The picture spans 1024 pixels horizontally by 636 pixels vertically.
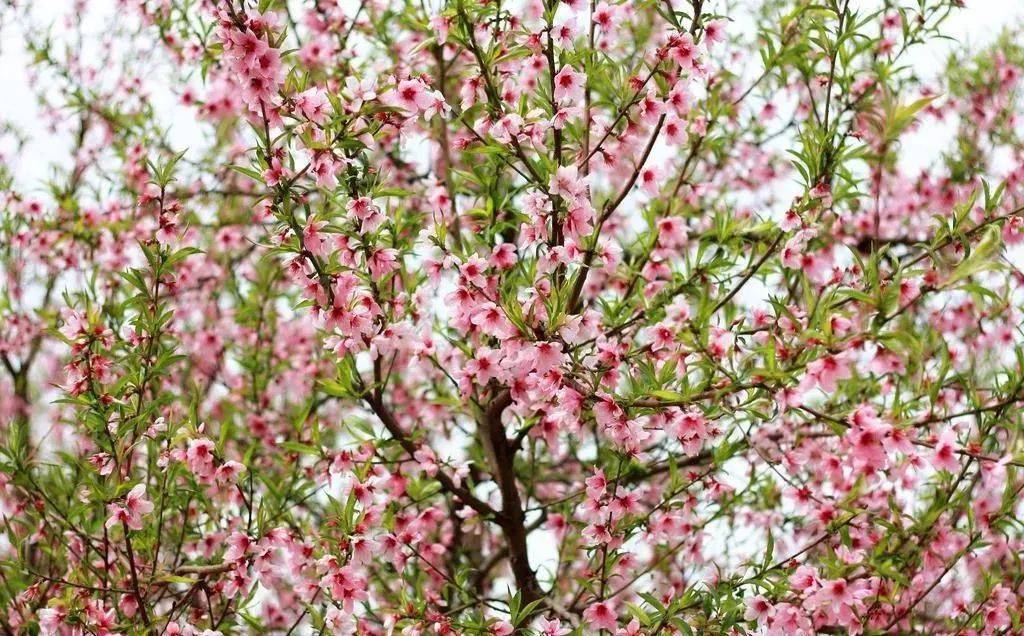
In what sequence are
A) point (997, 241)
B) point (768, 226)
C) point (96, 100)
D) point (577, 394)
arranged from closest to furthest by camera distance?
point (997, 241), point (577, 394), point (768, 226), point (96, 100)

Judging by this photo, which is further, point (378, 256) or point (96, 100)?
point (96, 100)

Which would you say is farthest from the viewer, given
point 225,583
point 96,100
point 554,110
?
point 96,100

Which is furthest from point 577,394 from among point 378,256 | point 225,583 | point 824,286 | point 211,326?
point 211,326

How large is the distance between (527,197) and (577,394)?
2.26ft

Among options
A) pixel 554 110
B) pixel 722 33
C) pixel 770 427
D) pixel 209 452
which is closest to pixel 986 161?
pixel 770 427

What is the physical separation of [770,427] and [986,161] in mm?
3142

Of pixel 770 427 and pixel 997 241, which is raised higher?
pixel 770 427

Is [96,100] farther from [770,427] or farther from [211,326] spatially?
[770,427]

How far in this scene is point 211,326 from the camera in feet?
19.8

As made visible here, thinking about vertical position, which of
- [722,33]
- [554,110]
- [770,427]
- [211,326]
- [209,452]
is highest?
[211,326]

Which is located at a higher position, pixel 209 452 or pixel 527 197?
pixel 527 197

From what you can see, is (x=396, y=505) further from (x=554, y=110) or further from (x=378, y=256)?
(x=554, y=110)

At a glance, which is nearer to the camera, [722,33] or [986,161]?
[722,33]

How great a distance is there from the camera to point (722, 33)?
3.17m
